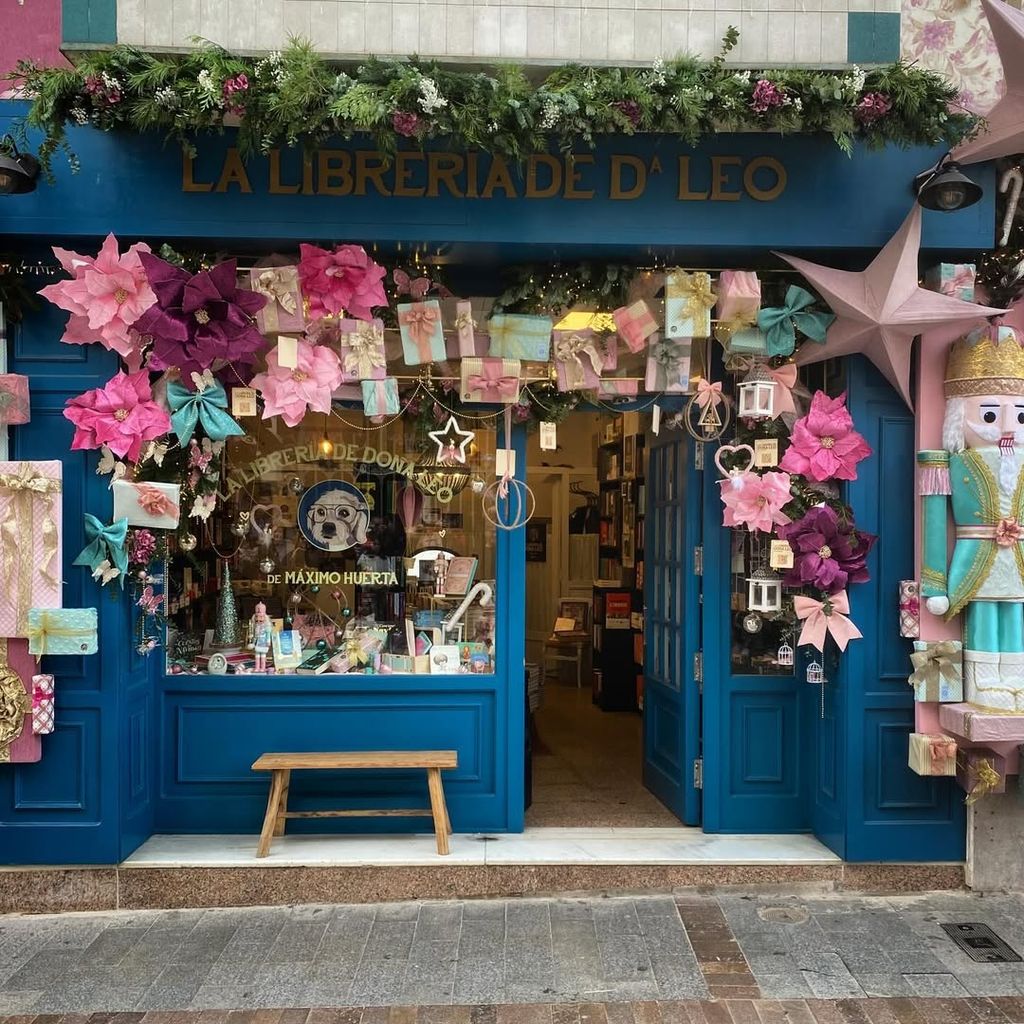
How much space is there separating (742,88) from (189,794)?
5004 millimetres

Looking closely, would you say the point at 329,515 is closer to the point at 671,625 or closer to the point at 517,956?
the point at 671,625

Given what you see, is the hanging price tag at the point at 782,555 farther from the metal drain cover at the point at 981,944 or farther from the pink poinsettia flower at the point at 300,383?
the pink poinsettia flower at the point at 300,383

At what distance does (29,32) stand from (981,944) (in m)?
7.25

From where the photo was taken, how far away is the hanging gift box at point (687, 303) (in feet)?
16.5

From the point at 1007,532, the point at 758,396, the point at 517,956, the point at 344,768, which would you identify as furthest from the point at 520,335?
the point at 517,956

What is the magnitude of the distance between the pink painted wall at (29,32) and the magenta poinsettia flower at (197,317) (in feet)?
5.40

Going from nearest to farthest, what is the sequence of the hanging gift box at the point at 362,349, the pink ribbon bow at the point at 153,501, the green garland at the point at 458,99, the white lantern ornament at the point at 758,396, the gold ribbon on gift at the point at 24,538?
the green garland at the point at 458,99 → the gold ribbon on gift at the point at 24,538 → the pink ribbon bow at the point at 153,501 → the hanging gift box at the point at 362,349 → the white lantern ornament at the point at 758,396

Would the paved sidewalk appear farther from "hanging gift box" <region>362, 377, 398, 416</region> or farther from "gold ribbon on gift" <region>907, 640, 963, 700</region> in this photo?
"hanging gift box" <region>362, 377, 398, 416</region>

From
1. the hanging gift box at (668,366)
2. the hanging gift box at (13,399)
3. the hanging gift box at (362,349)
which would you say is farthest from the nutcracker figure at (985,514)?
the hanging gift box at (13,399)

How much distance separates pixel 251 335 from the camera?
486cm

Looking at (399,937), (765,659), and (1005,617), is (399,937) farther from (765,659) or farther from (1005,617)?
(1005,617)

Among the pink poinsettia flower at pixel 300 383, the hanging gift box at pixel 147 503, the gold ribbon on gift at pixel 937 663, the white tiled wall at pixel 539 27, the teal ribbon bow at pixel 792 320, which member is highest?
the white tiled wall at pixel 539 27

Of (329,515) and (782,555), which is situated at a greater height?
→ (329,515)

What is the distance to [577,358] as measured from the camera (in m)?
5.21
